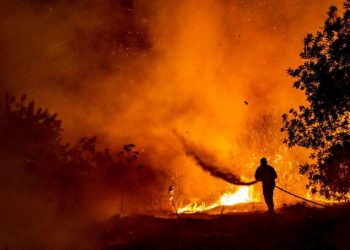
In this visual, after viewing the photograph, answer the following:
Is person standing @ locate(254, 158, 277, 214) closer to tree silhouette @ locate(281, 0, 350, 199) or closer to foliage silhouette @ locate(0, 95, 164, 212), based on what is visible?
tree silhouette @ locate(281, 0, 350, 199)

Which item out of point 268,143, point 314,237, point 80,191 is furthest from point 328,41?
point 268,143

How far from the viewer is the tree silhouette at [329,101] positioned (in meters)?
12.6

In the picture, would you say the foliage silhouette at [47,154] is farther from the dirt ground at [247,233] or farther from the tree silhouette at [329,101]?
the tree silhouette at [329,101]

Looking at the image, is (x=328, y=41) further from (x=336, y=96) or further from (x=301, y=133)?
(x=301, y=133)

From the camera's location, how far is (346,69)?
12367 mm

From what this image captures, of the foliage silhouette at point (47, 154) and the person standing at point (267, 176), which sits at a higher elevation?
the foliage silhouette at point (47, 154)

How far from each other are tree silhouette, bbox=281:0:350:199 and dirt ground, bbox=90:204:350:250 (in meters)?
1.37

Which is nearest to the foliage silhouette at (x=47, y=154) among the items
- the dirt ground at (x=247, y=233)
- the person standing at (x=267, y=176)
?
the dirt ground at (x=247, y=233)

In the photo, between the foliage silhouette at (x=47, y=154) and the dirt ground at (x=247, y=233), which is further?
the foliage silhouette at (x=47, y=154)

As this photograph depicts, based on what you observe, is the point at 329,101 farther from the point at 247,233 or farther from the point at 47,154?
the point at 47,154

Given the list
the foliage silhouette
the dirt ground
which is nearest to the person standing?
the dirt ground

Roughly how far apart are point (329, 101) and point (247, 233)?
4.76 metres

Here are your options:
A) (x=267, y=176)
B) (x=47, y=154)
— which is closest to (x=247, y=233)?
(x=267, y=176)

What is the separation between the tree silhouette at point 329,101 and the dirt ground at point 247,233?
1.37 m
